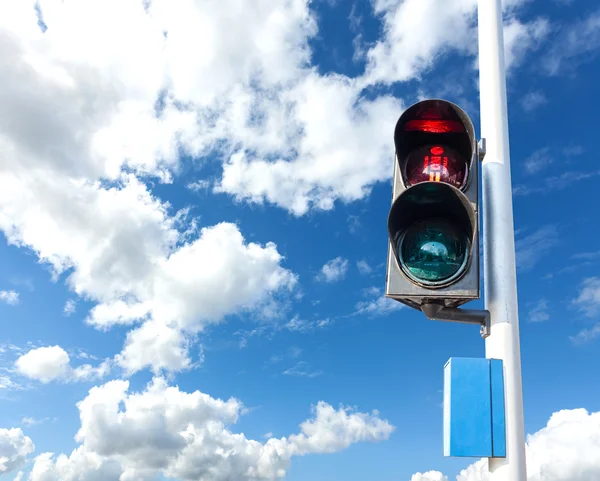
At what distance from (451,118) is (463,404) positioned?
2.01 metres

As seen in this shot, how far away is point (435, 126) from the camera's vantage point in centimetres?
461

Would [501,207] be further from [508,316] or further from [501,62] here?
[501,62]

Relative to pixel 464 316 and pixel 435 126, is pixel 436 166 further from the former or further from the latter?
pixel 464 316

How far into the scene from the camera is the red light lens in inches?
174

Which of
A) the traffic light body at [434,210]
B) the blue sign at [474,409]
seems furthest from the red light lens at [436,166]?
the blue sign at [474,409]

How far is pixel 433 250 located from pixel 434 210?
1.01 ft

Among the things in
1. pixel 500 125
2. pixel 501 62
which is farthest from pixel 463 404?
pixel 501 62

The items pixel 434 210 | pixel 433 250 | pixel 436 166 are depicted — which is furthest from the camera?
pixel 436 166

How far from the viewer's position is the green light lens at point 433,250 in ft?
13.1

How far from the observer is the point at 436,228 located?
4227 millimetres

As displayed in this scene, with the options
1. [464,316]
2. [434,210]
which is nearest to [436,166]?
[434,210]

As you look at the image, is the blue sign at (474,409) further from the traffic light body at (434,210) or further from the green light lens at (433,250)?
the green light lens at (433,250)

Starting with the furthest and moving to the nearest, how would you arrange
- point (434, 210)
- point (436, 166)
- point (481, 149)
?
point (481, 149)
point (436, 166)
point (434, 210)

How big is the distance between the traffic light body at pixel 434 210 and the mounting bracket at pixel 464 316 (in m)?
0.10
